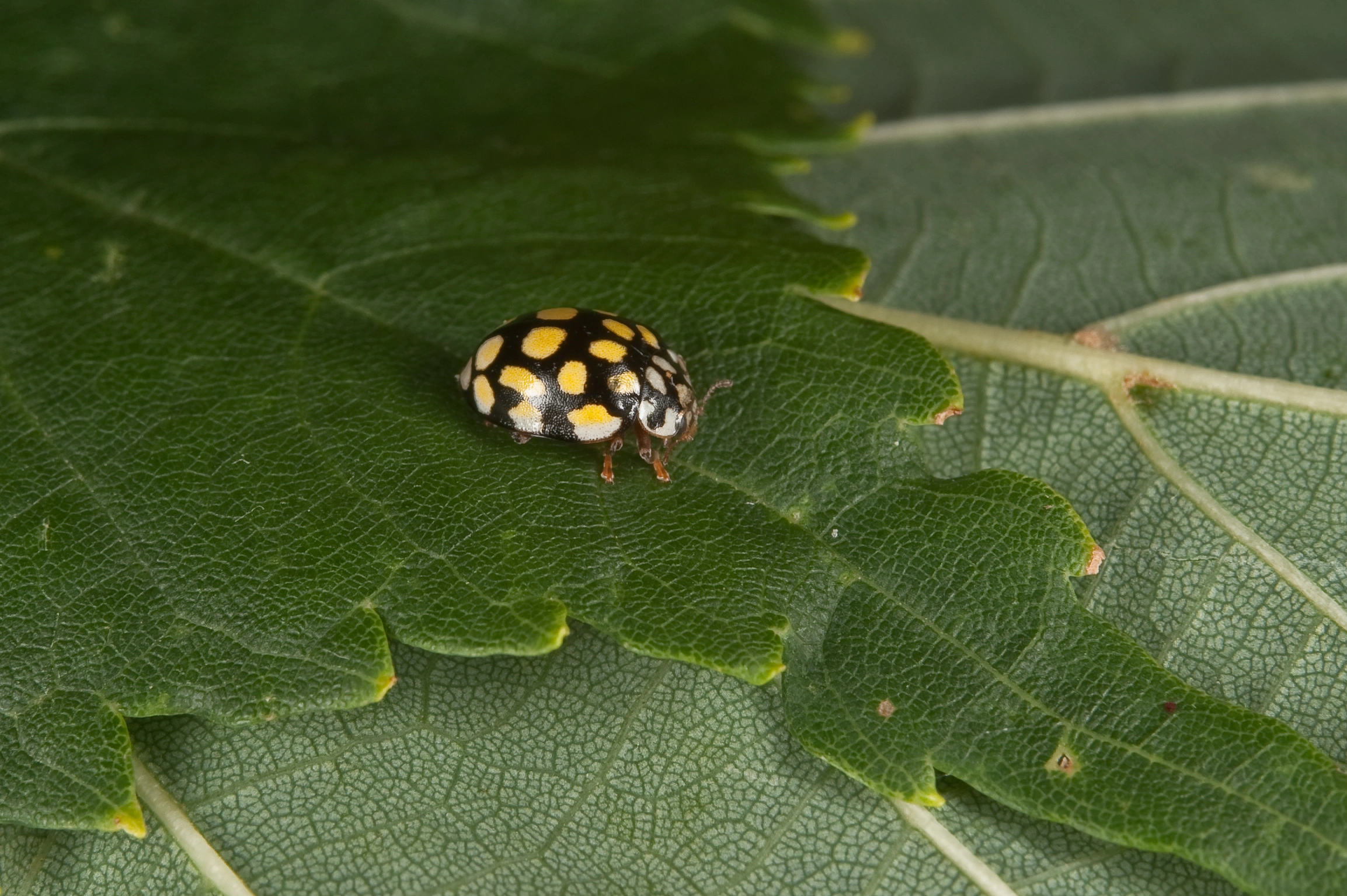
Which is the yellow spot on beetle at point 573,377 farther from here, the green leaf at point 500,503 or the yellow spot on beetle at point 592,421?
the green leaf at point 500,503

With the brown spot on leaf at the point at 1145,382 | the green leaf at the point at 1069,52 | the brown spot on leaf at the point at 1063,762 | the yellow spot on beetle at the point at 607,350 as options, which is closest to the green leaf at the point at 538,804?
the brown spot on leaf at the point at 1063,762

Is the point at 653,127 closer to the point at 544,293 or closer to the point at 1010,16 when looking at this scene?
the point at 544,293

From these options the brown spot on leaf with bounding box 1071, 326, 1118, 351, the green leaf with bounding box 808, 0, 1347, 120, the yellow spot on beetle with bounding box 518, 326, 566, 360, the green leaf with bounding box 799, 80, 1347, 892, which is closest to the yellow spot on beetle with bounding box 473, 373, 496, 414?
the yellow spot on beetle with bounding box 518, 326, 566, 360

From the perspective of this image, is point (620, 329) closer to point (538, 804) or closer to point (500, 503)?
point (500, 503)

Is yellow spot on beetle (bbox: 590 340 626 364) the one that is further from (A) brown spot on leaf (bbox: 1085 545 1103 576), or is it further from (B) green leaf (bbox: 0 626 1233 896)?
(A) brown spot on leaf (bbox: 1085 545 1103 576)

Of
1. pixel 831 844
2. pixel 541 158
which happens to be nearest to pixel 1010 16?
pixel 541 158

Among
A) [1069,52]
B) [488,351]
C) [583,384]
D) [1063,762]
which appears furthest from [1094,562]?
[1069,52]
